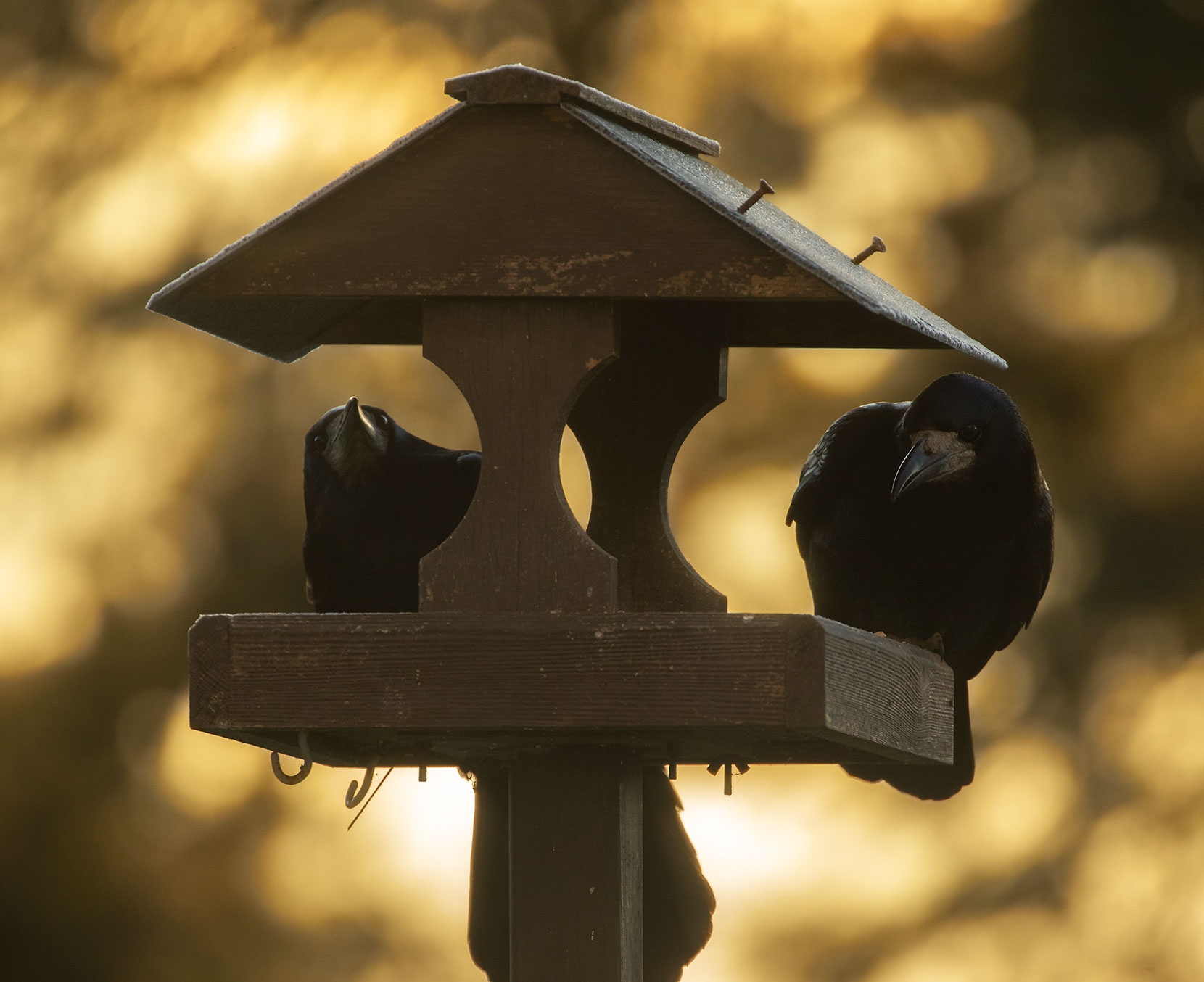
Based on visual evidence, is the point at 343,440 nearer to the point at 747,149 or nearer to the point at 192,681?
the point at 192,681

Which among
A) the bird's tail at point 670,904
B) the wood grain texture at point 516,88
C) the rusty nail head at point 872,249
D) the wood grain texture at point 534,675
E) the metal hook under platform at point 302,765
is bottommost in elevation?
the bird's tail at point 670,904

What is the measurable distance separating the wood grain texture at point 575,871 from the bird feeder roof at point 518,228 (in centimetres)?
68

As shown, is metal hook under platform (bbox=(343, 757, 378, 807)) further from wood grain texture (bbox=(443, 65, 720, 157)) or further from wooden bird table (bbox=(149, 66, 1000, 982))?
wood grain texture (bbox=(443, 65, 720, 157))

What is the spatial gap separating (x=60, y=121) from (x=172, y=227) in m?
0.62

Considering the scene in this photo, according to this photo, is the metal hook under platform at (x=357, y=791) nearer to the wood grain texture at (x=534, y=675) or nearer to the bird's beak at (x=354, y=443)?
the wood grain texture at (x=534, y=675)

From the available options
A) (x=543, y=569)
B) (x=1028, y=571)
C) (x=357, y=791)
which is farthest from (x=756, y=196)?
(x=1028, y=571)

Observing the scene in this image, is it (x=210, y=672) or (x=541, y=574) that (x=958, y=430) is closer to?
(x=541, y=574)

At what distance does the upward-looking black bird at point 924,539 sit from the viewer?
3375 millimetres

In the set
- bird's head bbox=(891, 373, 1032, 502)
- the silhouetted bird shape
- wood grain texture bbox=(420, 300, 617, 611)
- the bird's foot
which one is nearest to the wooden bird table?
wood grain texture bbox=(420, 300, 617, 611)

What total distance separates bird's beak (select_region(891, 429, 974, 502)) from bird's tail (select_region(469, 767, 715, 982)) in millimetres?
613

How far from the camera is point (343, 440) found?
11.4 ft

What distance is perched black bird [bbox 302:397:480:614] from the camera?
3.49m

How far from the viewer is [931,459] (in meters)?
3.19

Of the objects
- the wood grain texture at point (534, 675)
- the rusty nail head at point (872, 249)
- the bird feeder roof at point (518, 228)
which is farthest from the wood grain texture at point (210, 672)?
the rusty nail head at point (872, 249)
